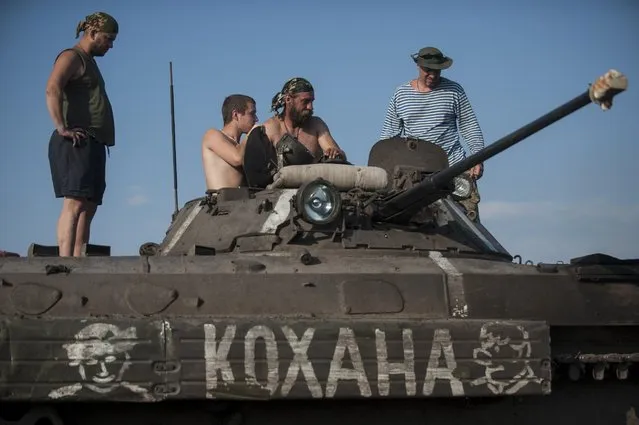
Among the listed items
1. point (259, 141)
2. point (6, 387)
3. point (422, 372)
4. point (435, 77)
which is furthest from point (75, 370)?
point (435, 77)

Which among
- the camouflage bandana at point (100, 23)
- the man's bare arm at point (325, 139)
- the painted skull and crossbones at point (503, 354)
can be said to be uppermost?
the camouflage bandana at point (100, 23)

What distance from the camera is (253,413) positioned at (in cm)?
830

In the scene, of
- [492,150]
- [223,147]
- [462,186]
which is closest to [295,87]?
[223,147]

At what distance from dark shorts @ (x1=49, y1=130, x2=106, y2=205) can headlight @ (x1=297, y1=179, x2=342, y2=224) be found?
8.54 feet

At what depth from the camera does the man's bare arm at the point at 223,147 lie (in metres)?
11.2

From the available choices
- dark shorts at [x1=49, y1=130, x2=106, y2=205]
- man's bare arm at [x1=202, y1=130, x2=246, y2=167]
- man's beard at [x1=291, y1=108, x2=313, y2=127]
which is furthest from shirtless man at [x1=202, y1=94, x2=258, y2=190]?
dark shorts at [x1=49, y1=130, x2=106, y2=205]

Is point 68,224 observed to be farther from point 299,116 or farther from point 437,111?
point 437,111

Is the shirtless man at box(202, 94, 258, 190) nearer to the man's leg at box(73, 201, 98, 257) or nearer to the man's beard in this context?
the man's beard

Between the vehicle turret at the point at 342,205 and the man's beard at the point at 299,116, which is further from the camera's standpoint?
the man's beard at the point at 299,116

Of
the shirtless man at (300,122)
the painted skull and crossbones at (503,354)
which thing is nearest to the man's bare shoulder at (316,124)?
the shirtless man at (300,122)

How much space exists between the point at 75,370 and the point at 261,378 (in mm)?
1342

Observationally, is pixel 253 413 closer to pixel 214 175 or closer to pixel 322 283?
pixel 322 283

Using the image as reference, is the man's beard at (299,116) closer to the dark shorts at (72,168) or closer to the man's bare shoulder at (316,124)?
the man's bare shoulder at (316,124)

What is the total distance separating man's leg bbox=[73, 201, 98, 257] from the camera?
35.4 feet
